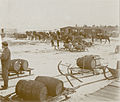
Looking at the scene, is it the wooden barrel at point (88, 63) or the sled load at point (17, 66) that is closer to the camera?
the sled load at point (17, 66)

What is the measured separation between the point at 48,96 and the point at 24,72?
179 inches

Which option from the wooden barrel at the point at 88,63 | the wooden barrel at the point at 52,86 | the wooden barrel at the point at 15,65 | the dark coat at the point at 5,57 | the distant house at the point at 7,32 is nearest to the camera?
the wooden barrel at the point at 52,86

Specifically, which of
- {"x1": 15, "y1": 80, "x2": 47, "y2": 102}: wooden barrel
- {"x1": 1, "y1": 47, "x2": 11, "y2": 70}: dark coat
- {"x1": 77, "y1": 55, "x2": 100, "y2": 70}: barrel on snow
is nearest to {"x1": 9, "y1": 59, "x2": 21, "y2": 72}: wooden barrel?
{"x1": 1, "y1": 47, "x2": 11, "y2": 70}: dark coat

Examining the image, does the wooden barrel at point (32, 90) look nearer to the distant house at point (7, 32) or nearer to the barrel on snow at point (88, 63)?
the barrel on snow at point (88, 63)

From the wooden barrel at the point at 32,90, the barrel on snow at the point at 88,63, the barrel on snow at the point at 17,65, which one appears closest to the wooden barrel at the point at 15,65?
the barrel on snow at the point at 17,65

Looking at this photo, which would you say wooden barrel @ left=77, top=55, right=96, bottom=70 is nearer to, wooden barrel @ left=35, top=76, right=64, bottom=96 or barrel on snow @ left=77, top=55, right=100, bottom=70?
barrel on snow @ left=77, top=55, right=100, bottom=70

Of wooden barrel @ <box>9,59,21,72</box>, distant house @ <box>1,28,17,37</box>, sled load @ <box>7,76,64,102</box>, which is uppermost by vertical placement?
distant house @ <box>1,28,17,37</box>

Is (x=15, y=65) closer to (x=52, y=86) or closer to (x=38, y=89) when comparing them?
(x=52, y=86)

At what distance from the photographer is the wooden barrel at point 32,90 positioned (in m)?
5.63

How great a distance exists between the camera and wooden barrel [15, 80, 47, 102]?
18.5 feet

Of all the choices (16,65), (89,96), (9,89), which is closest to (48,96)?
(89,96)

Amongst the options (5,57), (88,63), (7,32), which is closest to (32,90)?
(5,57)

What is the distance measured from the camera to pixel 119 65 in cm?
907

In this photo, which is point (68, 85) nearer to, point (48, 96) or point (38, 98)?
point (48, 96)
